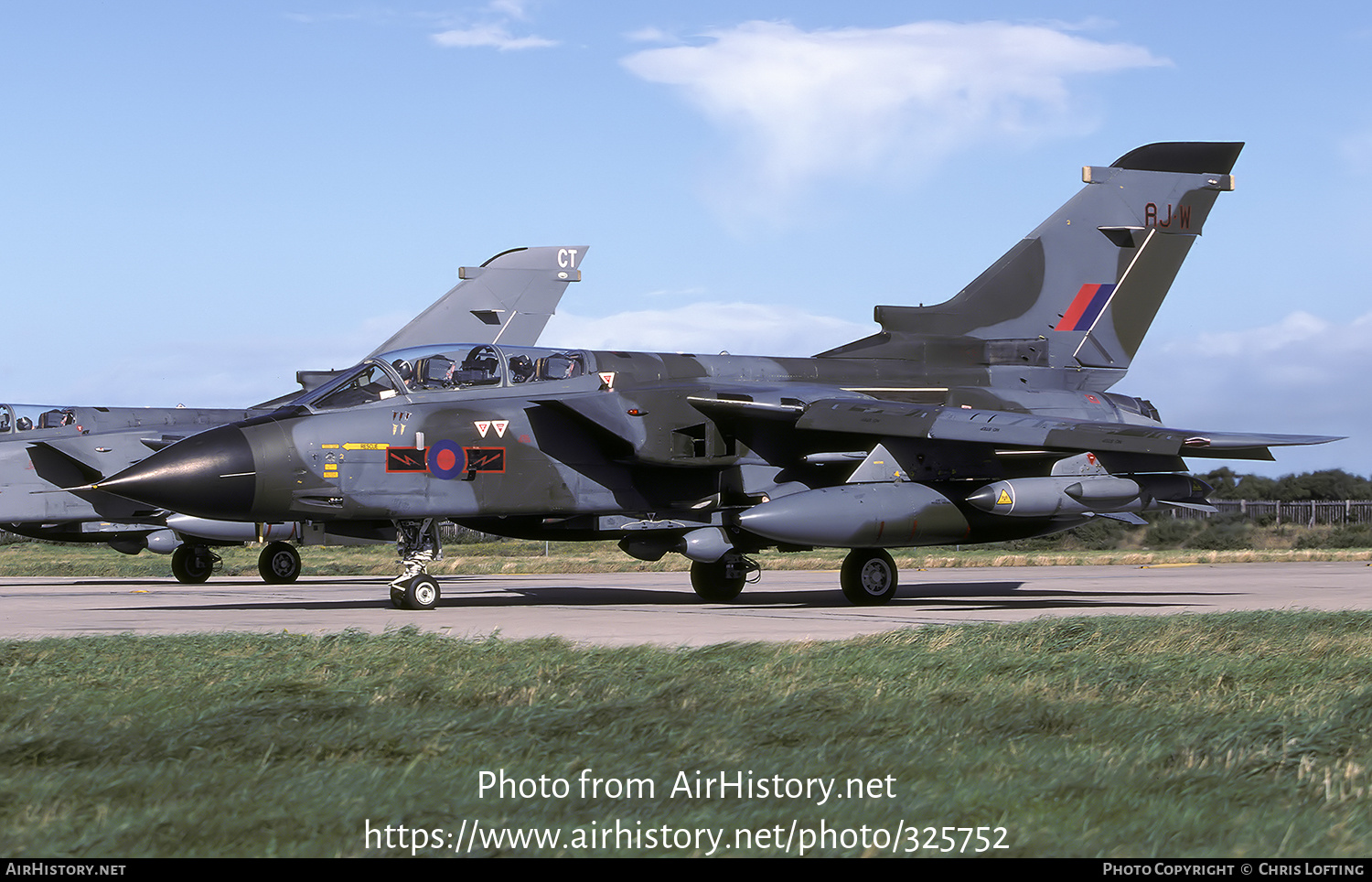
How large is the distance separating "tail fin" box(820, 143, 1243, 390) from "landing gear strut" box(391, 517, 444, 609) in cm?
666

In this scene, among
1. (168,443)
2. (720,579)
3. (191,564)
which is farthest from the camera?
(191,564)

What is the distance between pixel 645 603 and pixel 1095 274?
26.9 ft

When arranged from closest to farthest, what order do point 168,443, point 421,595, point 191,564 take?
1. point 421,595
2. point 168,443
3. point 191,564

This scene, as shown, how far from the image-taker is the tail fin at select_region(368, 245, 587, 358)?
25438 mm

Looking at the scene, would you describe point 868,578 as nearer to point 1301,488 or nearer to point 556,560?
point 556,560

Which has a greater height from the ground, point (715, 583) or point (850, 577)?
point (850, 577)

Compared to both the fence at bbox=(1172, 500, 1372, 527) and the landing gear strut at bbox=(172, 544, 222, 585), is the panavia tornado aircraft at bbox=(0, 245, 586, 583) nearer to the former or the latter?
the landing gear strut at bbox=(172, 544, 222, 585)

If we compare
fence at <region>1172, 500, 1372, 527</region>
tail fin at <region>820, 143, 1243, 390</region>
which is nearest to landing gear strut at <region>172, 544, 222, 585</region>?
tail fin at <region>820, 143, 1243, 390</region>

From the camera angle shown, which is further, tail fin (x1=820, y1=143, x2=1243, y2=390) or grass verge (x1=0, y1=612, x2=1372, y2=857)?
tail fin (x1=820, y1=143, x2=1243, y2=390)

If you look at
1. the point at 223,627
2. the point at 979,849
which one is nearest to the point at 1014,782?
the point at 979,849

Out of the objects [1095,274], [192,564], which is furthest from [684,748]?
[192,564]

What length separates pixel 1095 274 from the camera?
19094 millimetres

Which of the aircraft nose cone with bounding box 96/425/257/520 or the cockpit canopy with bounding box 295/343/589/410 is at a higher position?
the cockpit canopy with bounding box 295/343/589/410

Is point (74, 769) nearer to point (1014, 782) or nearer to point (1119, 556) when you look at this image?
point (1014, 782)
